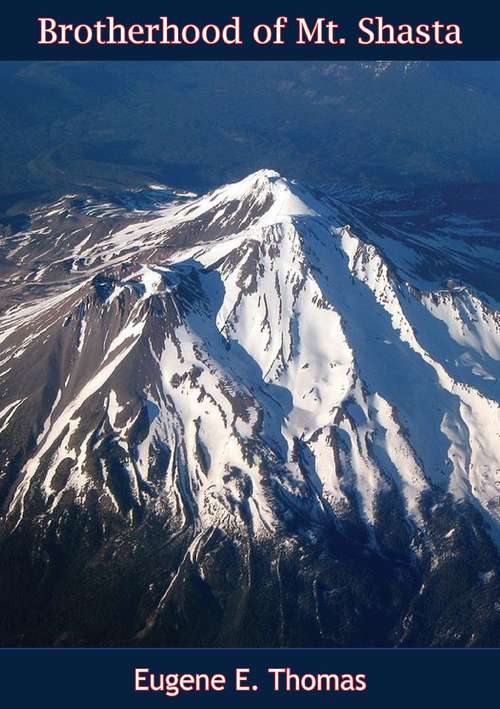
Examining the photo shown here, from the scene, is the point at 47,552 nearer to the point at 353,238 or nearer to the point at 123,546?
the point at 123,546

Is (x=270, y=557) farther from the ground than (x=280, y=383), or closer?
closer

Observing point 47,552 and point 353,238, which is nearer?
point 47,552

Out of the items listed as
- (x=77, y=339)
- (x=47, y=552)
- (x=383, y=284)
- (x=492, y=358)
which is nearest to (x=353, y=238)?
(x=383, y=284)

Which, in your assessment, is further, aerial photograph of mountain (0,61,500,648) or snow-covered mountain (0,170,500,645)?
snow-covered mountain (0,170,500,645)

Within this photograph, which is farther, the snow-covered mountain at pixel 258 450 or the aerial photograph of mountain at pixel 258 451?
the snow-covered mountain at pixel 258 450

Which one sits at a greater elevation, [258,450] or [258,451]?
[258,450]

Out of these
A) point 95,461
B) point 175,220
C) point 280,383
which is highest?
point 175,220

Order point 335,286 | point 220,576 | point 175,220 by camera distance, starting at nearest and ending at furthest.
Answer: point 220,576
point 335,286
point 175,220

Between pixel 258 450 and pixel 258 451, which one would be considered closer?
pixel 258 451
